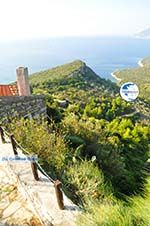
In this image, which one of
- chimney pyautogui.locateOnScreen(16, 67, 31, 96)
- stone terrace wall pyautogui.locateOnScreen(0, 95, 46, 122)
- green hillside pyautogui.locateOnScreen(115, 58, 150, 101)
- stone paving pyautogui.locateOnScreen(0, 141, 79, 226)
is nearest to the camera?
stone paving pyautogui.locateOnScreen(0, 141, 79, 226)

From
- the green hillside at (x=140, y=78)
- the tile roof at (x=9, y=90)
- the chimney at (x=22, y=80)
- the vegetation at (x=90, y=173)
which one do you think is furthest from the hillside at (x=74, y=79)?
the vegetation at (x=90, y=173)

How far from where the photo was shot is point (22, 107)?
25.2 ft

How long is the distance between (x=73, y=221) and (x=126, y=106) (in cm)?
3247

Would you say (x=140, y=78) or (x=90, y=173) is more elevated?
(x=90, y=173)

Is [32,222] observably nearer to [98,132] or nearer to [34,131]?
[34,131]

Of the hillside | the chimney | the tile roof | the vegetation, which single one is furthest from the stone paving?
the hillside

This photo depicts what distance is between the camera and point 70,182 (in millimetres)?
4168

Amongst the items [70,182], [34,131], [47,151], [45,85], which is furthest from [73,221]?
[45,85]

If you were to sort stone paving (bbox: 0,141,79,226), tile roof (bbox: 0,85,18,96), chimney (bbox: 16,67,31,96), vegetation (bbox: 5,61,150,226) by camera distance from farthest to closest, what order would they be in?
tile roof (bbox: 0,85,18,96), chimney (bbox: 16,67,31,96), stone paving (bbox: 0,141,79,226), vegetation (bbox: 5,61,150,226)

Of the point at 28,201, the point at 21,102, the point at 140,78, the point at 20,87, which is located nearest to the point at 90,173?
the point at 28,201

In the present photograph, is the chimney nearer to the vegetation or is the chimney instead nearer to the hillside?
the vegetation

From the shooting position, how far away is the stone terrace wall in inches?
279

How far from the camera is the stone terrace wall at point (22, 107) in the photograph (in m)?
7.09

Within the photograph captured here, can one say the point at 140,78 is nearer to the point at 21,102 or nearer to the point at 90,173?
the point at 21,102
